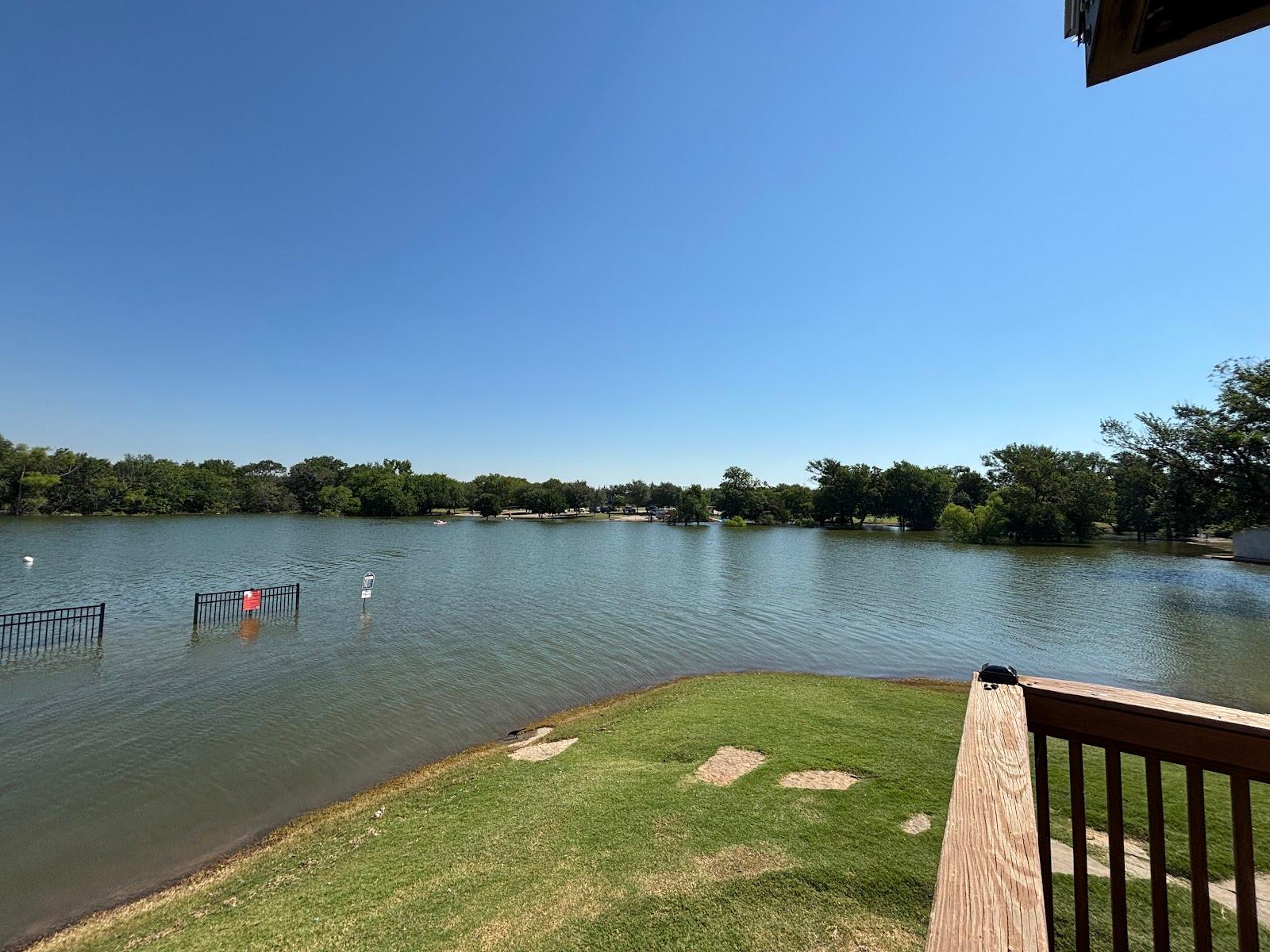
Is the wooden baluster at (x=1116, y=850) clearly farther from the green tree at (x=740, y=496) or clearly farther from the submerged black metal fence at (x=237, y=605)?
the green tree at (x=740, y=496)

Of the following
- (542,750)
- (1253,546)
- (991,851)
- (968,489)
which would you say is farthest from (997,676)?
(968,489)

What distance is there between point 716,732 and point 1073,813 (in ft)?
20.8

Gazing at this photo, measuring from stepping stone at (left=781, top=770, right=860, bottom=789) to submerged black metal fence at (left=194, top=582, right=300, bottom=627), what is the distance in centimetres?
1739

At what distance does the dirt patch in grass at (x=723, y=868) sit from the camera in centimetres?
405

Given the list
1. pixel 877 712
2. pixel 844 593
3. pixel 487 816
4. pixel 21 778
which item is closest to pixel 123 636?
pixel 21 778

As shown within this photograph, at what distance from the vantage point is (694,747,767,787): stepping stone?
606 cm

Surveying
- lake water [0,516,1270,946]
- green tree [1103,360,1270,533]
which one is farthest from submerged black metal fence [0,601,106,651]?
green tree [1103,360,1270,533]

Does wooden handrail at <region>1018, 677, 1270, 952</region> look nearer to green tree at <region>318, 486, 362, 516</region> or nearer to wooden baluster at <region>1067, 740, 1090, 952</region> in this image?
wooden baluster at <region>1067, 740, 1090, 952</region>

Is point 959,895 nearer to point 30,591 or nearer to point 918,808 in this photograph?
point 918,808

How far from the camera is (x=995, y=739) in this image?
1.62m

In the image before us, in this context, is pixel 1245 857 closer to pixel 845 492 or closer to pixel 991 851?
pixel 991 851

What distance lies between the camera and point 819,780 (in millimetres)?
5871

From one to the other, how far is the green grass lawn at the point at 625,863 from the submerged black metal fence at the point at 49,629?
13.1 m

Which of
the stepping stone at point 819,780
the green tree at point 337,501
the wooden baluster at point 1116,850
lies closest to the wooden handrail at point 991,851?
the wooden baluster at point 1116,850
